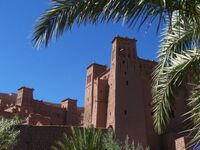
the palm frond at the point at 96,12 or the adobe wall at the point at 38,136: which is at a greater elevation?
the adobe wall at the point at 38,136

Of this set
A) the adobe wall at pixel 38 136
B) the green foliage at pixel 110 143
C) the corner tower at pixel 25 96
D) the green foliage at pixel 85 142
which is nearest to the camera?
the green foliage at pixel 85 142

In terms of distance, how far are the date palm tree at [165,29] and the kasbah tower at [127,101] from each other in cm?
2448

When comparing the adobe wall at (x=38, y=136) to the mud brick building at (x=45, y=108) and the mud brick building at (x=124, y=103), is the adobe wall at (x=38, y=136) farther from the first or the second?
the mud brick building at (x=45, y=108)

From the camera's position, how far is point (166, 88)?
404 centimetres

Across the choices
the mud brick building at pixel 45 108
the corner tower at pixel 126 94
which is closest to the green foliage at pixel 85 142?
the corner tower at pixel 126 94

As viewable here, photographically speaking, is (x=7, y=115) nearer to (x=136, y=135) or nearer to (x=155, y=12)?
(x=136, y=135)

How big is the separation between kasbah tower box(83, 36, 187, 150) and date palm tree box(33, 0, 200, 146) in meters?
24.5

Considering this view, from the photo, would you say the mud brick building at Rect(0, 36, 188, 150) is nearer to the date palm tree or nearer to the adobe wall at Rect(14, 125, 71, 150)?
the adobe wall at Rect(14, 125, 71, 150)

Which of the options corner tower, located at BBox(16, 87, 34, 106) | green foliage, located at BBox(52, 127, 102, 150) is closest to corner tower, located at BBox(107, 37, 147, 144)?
corner tower, located at BBox(16, 87, 34, 106)

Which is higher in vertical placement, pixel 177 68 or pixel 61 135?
pixel 61 135

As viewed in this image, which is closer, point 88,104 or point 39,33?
point 39,33

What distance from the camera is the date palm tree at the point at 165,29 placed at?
9.66 ft

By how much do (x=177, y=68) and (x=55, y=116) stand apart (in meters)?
Result: 36.3

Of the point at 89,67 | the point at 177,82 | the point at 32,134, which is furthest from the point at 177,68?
the point at 89,67
